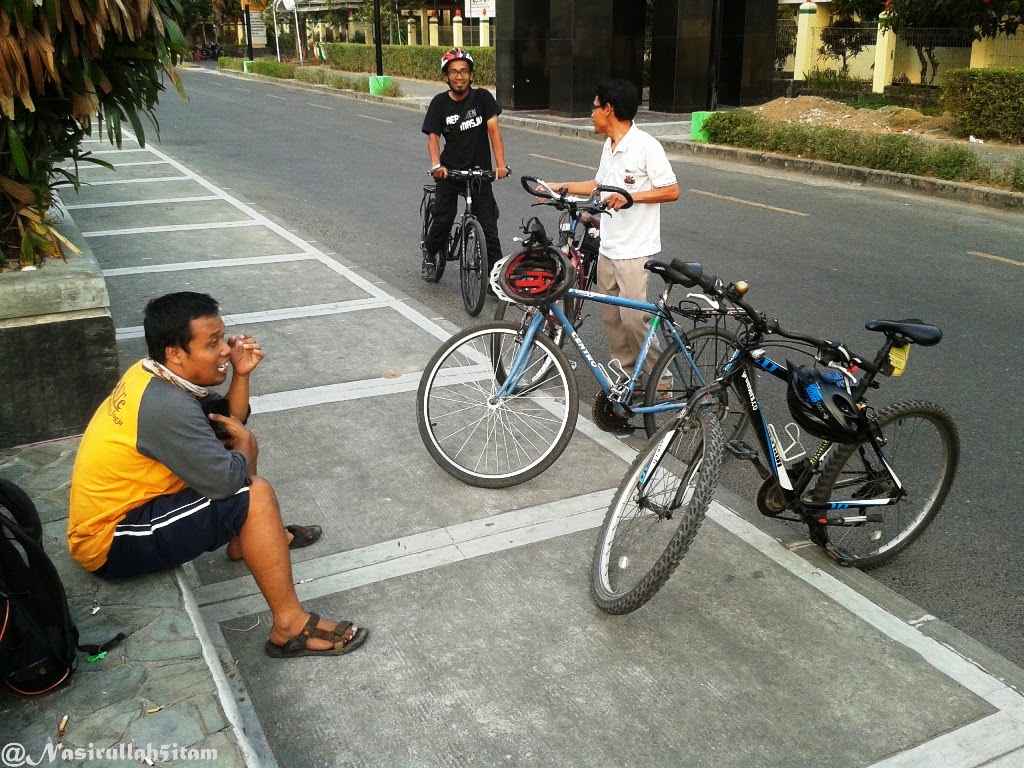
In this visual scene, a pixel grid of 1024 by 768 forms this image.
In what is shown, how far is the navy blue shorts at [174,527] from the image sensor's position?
336 centimetres

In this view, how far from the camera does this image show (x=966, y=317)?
7723 mm

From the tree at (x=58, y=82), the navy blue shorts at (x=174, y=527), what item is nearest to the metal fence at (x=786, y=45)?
the tree at (x=58, y=82)

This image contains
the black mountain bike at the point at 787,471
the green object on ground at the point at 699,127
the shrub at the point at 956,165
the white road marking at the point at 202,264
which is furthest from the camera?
the green object on ground at the point at 699,127

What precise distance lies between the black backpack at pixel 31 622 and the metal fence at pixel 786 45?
99.6 ft

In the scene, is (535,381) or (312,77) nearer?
(535,381)

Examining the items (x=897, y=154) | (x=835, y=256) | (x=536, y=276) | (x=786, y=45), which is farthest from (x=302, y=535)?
(x=786, y=45)

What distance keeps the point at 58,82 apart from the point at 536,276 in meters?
2.48

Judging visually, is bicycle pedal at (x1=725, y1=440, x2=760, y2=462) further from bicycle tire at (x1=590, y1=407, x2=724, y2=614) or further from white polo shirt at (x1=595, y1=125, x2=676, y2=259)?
white polo shirt at (x1=595, y1=125, x2=676, y2=259)

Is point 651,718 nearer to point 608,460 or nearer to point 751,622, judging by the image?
point 751,622

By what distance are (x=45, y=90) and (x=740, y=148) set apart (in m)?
14.3

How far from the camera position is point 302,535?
13.9ft

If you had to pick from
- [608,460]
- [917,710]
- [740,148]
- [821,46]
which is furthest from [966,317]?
[821,46]

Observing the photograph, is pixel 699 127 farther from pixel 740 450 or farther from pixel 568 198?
pixel 740 450

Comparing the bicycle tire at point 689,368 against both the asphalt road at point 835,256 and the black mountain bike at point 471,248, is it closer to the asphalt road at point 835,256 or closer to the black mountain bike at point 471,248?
the asphalt road at point 835,256
